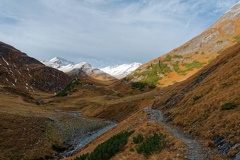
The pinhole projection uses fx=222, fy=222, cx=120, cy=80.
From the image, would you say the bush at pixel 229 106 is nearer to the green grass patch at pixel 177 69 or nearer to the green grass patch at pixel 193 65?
the green grass patch at pixel 193 65

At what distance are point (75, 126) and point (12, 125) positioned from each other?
66.2ft

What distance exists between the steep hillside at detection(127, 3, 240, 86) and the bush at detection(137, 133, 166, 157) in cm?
9723

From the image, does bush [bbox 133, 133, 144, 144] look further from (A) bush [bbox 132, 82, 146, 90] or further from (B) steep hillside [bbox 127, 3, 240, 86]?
(A) bush [bbox 132, 82, 146, 90]

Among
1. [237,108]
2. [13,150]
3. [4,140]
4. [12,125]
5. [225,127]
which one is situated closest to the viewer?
[225,127]

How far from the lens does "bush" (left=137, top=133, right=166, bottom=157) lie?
19.5m

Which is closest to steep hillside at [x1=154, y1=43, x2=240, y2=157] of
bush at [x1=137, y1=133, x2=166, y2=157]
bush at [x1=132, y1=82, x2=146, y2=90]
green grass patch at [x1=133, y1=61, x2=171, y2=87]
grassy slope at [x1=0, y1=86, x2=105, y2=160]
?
bush at [x1=137, y1=133, x2=166, y2=157]

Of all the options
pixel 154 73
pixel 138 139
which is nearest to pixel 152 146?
pixel 138 139

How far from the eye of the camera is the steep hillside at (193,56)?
121 meters

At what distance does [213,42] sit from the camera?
132m

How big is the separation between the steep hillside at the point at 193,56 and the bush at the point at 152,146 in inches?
3828

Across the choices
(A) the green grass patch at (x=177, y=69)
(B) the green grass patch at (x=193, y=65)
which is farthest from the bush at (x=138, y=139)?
(B) the green grass patch at (x=193, y=65)

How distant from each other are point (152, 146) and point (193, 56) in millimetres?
120883

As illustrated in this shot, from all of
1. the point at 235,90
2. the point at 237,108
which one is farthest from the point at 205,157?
the point at 235,90

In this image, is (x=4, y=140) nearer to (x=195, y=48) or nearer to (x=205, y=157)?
(x=205, y=157)
